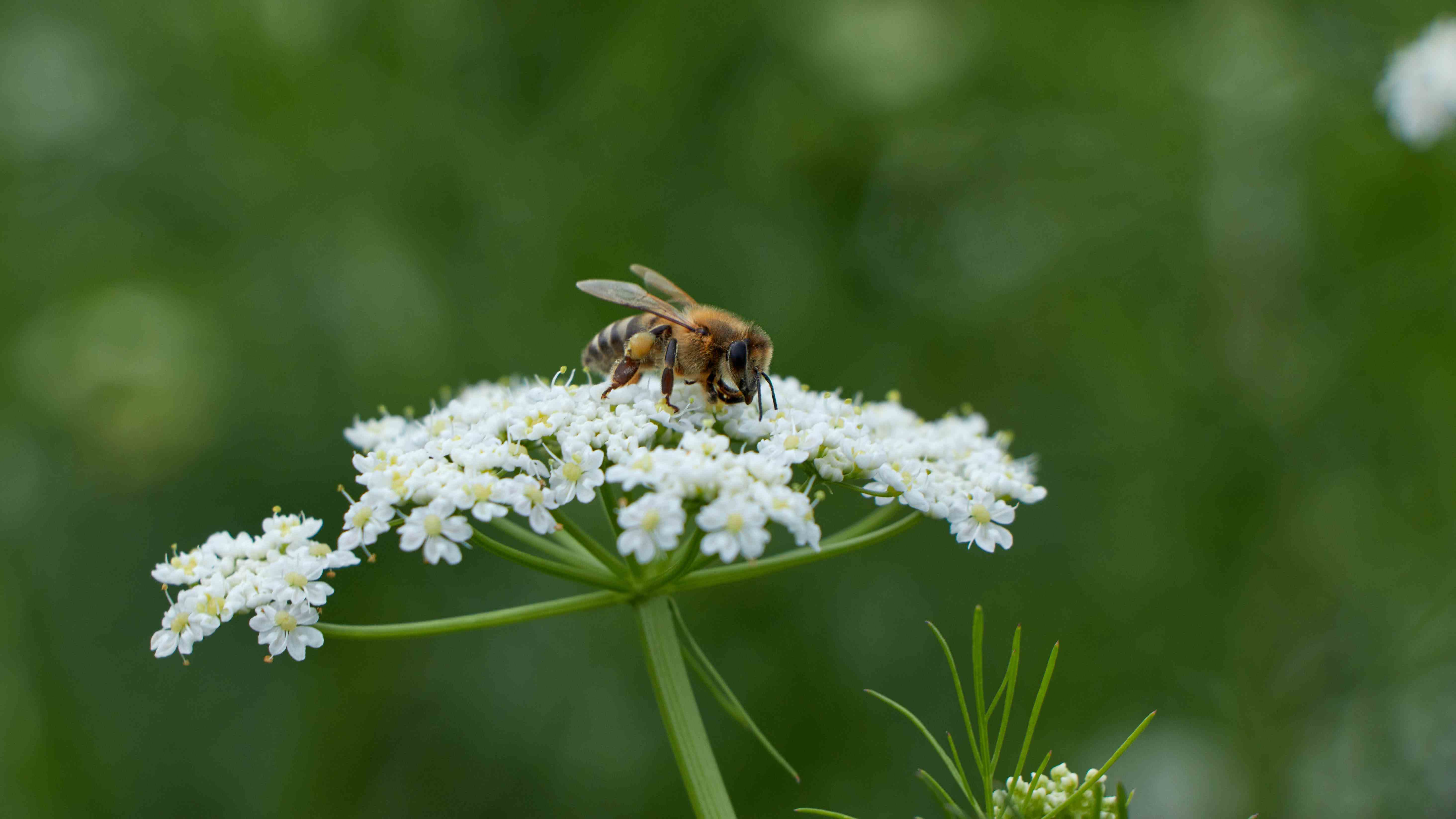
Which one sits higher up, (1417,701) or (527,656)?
(527,656)

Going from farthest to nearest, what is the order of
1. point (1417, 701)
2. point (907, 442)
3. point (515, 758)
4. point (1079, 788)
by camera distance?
point (515, 758) < point (1417, 701) < point (907, 442) < point (1079, 788)

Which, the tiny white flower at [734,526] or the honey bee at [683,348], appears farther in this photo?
the honey bee at [683,348]

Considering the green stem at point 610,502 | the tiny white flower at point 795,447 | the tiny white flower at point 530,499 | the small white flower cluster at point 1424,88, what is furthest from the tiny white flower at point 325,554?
the small white flower cluster at point 1424,88

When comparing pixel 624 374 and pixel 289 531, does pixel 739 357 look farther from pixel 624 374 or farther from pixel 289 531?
pixel 289 531

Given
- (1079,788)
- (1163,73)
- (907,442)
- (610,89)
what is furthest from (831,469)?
(1163,73)

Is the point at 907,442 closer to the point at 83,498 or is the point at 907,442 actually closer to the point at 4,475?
the point at 83,498

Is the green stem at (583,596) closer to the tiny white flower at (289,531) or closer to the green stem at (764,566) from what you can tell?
the green stem at (764,566)
